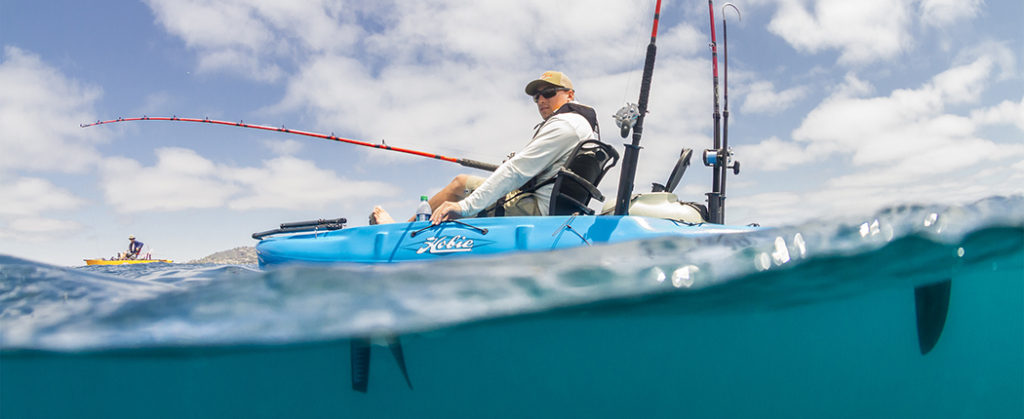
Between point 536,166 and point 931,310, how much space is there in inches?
115

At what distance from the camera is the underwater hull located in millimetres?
2805

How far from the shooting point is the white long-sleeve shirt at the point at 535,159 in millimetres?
3455

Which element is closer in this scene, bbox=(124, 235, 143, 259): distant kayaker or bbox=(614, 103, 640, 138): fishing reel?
bbox=(614, 103, 640, 138): fishing reel

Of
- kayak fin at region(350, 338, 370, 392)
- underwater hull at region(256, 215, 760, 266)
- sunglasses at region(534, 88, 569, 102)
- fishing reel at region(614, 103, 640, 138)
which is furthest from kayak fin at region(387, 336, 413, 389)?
sunglasses at region(534, 88, 569, 102)

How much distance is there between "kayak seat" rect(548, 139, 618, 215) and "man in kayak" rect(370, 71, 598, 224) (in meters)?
0.16

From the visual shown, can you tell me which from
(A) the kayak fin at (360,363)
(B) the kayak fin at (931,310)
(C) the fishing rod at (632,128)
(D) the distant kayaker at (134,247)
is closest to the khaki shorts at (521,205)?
(C) the fishing rod at (632,128)

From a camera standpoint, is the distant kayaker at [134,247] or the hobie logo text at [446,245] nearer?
the hobie logo text at [446,245]

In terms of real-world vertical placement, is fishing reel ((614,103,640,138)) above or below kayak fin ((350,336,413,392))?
above

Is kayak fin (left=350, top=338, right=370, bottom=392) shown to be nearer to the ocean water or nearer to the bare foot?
the ocean water

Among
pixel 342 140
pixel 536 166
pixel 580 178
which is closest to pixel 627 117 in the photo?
pixel 580 178

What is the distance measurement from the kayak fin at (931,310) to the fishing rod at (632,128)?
6.68 ft

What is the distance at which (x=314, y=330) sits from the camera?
7.86 ft

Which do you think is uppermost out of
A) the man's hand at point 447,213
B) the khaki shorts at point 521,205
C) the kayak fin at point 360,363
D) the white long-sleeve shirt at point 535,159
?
the white long-sleeve shirt at point 535,159

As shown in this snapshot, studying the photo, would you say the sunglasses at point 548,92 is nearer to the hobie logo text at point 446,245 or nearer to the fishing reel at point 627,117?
the fishing reel at point 627,117
